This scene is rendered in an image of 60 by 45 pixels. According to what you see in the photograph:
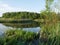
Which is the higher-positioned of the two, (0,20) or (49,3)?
(49,3)

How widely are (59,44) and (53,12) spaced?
2.97 metres

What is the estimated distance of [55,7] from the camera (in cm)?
677

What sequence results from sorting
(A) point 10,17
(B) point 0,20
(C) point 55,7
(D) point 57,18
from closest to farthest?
(D) point 57,18, (C) point 55,7, (B) point 0,20, (A) point 10,17

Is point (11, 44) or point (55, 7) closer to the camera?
point (11, 44)

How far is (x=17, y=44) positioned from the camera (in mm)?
3816

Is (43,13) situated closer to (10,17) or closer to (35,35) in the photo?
(35,35)

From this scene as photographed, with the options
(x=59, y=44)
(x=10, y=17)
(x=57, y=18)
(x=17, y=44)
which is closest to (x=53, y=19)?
(x=57, y=18)

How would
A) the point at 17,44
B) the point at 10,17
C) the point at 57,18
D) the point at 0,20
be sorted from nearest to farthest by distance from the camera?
the point at 17,44 → the point at 57,18 → the point at 0,20 → the point at 10,17

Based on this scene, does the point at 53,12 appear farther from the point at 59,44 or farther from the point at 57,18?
the point at 59,44

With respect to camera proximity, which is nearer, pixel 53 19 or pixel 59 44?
pixel 59 44

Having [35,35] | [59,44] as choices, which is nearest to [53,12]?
[35,35]

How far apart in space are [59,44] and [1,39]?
1.39 metres

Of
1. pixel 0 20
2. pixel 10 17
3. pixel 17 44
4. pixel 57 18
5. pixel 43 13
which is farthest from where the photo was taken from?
pixel 10 17

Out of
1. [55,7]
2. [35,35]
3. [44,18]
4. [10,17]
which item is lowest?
[10,17]
